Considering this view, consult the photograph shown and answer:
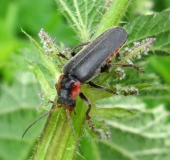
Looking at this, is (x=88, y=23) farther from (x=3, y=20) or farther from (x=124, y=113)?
(x=3, y=20)

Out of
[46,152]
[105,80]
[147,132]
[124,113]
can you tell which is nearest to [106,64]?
[105,80]

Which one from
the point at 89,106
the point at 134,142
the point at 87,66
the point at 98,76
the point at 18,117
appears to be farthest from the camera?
the point at 18,117

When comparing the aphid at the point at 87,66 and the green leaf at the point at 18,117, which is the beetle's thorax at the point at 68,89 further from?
the green leaf at the point at 18,117

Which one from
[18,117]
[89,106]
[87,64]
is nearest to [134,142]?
[18,117]

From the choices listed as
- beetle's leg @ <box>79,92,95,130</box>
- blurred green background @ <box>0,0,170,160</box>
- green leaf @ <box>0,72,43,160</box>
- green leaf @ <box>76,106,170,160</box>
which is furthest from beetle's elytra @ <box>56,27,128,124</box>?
green leaf @ <box>0,72,43,160</box>

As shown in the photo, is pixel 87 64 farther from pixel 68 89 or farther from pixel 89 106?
pixel 89 106

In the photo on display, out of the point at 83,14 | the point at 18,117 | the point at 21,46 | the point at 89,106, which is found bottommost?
the point at 18,117

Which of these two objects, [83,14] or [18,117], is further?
[18,117]
